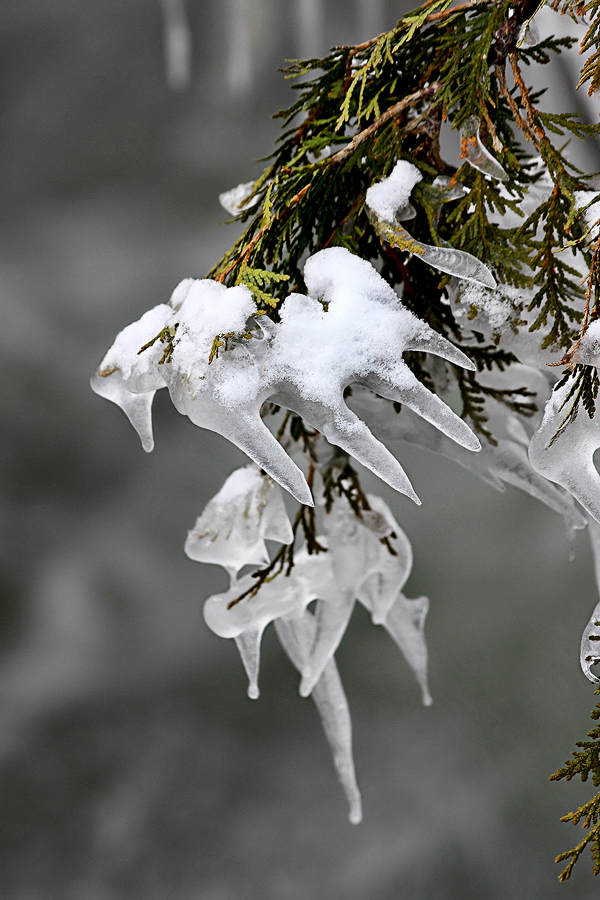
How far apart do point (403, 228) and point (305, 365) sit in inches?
5.1

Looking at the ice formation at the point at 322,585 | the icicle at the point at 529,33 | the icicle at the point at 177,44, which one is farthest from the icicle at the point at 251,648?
the icicle at the point at 177,44

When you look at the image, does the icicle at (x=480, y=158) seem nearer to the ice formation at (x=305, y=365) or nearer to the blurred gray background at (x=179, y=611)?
the ice formation at (x=305, y=365)

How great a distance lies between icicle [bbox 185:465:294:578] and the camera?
0.78 m

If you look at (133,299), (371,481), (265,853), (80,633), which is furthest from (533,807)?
(133,299)

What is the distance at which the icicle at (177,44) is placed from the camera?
10.0ft

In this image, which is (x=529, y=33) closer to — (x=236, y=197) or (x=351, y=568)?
(x=236, y=197)

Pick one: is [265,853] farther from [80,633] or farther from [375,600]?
[375,600]

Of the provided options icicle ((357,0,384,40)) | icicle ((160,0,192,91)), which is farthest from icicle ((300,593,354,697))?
icicle ((160,0,192,91))

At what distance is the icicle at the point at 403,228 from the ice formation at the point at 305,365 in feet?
0.11

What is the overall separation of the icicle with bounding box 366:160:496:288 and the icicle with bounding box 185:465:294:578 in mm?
304

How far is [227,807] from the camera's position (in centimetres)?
320

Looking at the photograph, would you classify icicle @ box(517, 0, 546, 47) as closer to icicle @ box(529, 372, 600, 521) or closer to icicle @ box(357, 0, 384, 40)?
icicle @ box(529, 372, 600, 521)

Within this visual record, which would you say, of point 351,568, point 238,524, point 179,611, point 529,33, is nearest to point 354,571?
point 351,568

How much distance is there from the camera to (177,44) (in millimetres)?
3084
